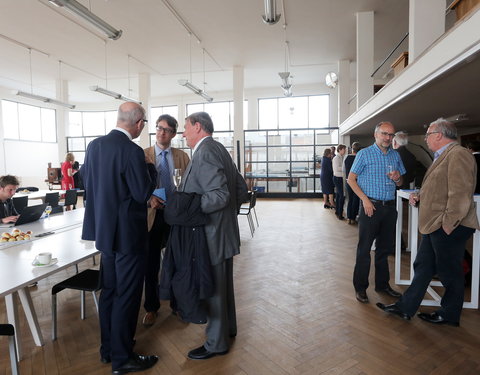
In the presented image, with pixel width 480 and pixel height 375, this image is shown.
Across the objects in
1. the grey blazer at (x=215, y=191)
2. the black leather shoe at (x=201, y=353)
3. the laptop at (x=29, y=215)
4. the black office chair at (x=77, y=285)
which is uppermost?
the grey blazer at (x=215, y=191)

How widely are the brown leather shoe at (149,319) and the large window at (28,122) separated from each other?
13.3m

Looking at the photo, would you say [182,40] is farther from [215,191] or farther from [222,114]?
[215,191]

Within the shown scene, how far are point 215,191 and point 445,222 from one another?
5.58 ft

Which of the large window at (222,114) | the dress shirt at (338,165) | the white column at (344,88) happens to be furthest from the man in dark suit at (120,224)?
the large window at (222,114)

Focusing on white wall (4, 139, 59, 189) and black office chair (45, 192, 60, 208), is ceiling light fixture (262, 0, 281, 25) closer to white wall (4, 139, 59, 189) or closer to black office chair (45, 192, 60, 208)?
black office chair (45, 192, 60, 208)

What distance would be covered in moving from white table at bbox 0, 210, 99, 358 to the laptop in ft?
1.97

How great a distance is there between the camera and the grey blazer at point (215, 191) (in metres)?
1.87

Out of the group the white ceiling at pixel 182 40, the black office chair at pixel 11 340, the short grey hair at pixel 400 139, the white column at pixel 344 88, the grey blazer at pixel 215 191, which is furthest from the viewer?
the white column at pixel 344 88

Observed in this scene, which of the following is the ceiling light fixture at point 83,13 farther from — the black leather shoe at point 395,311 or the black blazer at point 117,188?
the black leather shoe at point 395,311

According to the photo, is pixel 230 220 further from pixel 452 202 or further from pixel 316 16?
pixel 316 16

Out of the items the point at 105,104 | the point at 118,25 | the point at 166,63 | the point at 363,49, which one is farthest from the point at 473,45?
the point at 105,104

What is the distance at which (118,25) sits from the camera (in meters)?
7.17

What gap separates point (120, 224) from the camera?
1824 mm

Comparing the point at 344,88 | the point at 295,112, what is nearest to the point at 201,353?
the point at 344,88
